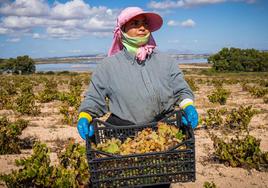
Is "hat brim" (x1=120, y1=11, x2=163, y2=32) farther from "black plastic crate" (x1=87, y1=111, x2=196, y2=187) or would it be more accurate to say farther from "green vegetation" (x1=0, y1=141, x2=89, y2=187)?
"green vegetation" (x1=0, y1=141, x2=89, y2=187)

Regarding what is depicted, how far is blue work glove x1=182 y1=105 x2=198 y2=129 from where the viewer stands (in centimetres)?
277

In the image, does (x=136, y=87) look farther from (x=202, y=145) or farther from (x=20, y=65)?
(x=20, y=65)

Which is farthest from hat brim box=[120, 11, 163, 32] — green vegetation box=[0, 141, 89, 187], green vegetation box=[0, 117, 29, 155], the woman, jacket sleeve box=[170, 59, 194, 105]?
green vegetation box=[0, 117, 29, 155]

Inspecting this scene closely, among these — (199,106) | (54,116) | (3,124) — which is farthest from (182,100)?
(199,106)

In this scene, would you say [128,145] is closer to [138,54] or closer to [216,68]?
[138,54]

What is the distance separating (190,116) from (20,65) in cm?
6488

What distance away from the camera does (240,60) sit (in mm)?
55312

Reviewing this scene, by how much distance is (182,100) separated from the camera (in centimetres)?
301

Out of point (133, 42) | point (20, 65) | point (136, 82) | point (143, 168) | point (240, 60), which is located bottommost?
point (143, 168)

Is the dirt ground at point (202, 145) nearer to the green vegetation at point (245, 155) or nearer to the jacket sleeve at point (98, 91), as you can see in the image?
the green vegetation at point (245, 155)

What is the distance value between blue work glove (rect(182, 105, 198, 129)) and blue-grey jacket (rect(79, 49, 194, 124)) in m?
0.17

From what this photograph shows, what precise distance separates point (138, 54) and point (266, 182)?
2.92 metres

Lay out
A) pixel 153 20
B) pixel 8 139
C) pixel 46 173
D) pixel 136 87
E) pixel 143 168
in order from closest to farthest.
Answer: pixel 143 168
pixel 136 87
pixel 153 20
pixel 46 173
pixel 8 139

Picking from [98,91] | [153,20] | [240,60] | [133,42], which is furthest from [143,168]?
[240,60]
